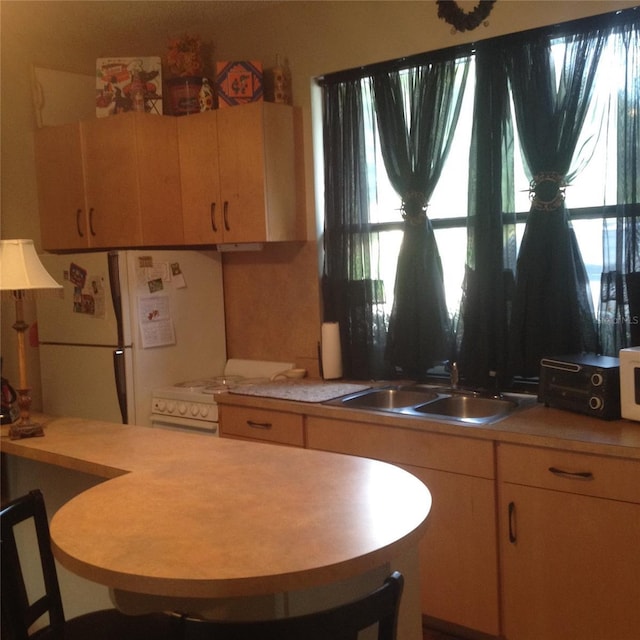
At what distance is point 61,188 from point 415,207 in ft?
6.26

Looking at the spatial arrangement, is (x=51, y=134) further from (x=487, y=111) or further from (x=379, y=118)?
(x=487, y=111)

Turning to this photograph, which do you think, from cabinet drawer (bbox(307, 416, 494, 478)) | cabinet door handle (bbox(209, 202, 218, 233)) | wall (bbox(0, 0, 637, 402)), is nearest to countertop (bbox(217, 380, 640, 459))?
cabinet drawer (bbox(307, 416, 494, 478))

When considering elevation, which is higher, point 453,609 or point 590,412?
point 590,412

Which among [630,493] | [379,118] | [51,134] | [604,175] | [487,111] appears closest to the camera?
[630,493]

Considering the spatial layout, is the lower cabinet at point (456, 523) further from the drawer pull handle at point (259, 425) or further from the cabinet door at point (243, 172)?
the cabinet door at point (243, 172)

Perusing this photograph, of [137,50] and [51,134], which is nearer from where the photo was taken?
[51,134]

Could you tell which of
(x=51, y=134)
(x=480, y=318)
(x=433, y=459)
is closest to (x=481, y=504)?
(x=433, y=459)

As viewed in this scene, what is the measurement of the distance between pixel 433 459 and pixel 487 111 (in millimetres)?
1483

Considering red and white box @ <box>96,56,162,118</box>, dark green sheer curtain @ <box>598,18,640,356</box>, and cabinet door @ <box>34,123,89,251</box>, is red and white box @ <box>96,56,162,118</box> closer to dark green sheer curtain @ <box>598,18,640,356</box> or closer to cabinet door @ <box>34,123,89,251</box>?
cabinet door @ <box>34,123,89,251</box>

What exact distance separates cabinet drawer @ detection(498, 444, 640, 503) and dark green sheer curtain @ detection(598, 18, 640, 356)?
66 cm

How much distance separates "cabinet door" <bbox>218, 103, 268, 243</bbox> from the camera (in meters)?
3.42

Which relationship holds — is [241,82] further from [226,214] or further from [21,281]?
[21,281]

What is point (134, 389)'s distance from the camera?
138 inches

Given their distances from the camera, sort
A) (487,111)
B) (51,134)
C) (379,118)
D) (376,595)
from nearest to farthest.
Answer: (376,595) < (487,111) < (379,118) < (51,134)
